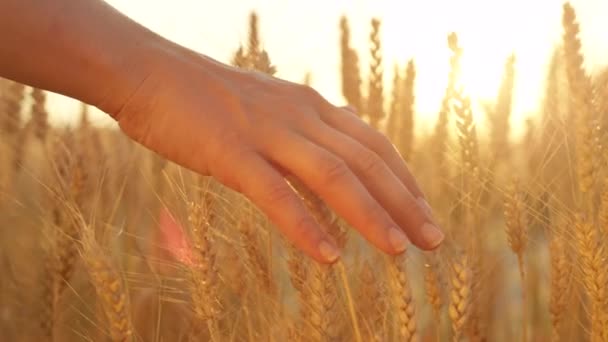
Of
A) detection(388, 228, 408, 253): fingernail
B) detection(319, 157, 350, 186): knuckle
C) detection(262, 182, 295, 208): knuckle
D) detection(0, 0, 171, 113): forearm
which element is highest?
detection(0, 0, 171, 113): forearm

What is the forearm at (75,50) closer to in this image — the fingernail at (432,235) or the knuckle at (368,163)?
the knuckle at (368,163)

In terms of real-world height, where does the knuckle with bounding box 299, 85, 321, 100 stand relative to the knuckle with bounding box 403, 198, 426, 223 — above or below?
above

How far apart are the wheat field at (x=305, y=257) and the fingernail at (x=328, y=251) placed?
0.24 feet

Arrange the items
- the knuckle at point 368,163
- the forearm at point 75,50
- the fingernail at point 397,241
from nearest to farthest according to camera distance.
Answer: the forearm at point 75,50, the fingernail at point 397,241, the knuckle at point 368,163

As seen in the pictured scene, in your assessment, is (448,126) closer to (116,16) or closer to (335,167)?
(335,167)

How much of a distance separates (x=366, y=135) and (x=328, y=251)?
31cm

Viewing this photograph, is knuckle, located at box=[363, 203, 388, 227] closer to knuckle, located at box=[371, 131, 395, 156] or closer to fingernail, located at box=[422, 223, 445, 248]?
fingernail, located at box=[422, 223, 445, 248]

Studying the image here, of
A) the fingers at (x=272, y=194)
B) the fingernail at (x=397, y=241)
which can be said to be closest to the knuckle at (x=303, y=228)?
the fingers at (x=272, y=194)

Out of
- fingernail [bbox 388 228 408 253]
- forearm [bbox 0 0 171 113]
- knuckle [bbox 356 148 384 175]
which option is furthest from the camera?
knuckle [bbox 356 148 384 175]

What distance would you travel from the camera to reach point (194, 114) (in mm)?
1069

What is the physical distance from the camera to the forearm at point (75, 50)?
100 centimetres

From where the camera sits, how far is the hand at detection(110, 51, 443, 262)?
1073mm

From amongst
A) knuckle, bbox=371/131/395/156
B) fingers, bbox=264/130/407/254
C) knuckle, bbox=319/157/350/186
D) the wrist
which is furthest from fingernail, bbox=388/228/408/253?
the wrist

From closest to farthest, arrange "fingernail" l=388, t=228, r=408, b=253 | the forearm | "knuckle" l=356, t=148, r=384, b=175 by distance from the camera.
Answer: the forearm < "fingernail" l=388, t=228, r=408, b=253 < "knuckle" l=356, t=148, r=384, b=175
